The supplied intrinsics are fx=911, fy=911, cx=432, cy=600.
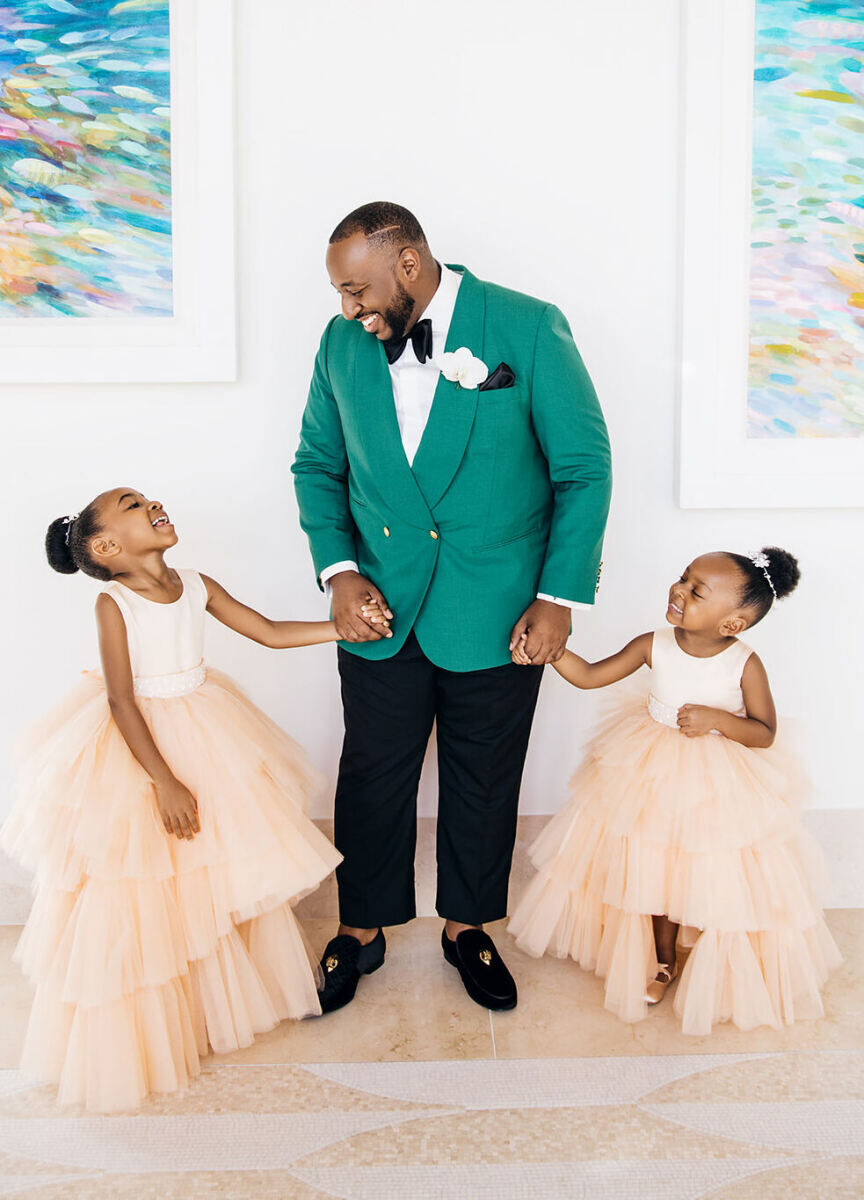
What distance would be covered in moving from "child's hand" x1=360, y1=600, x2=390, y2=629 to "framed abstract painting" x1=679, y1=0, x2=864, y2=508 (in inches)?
34.4

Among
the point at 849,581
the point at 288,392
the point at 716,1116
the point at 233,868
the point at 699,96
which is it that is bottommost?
the point at 716,1116

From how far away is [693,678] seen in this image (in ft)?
6.40

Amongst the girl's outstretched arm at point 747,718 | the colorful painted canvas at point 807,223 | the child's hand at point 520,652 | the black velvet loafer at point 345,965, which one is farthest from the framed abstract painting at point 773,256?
the black velvet loafer at point 345,965

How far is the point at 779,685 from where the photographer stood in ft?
7.81

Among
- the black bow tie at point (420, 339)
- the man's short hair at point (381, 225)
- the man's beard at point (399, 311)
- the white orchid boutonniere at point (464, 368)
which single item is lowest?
the white orchid boutonniere at point (464, 368)

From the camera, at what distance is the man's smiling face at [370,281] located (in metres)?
1.68

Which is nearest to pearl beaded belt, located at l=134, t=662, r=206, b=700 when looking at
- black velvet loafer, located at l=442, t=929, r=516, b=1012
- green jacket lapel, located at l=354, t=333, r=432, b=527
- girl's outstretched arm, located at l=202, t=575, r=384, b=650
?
girl's outstretched arm, located at l=202, t=575, r=384, b=650

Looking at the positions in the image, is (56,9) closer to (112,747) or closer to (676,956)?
(112,747)

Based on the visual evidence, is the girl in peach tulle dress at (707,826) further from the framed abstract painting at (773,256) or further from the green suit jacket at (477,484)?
the framed abstract painting at (773,256)

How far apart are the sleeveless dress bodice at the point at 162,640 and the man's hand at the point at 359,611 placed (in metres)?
0.30

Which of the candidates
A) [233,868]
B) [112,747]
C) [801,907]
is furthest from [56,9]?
[801,907]

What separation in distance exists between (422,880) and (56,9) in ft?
7.39

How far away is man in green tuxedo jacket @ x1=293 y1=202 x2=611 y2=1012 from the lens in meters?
1.77

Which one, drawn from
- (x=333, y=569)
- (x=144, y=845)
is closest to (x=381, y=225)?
(x=333, y=569)
